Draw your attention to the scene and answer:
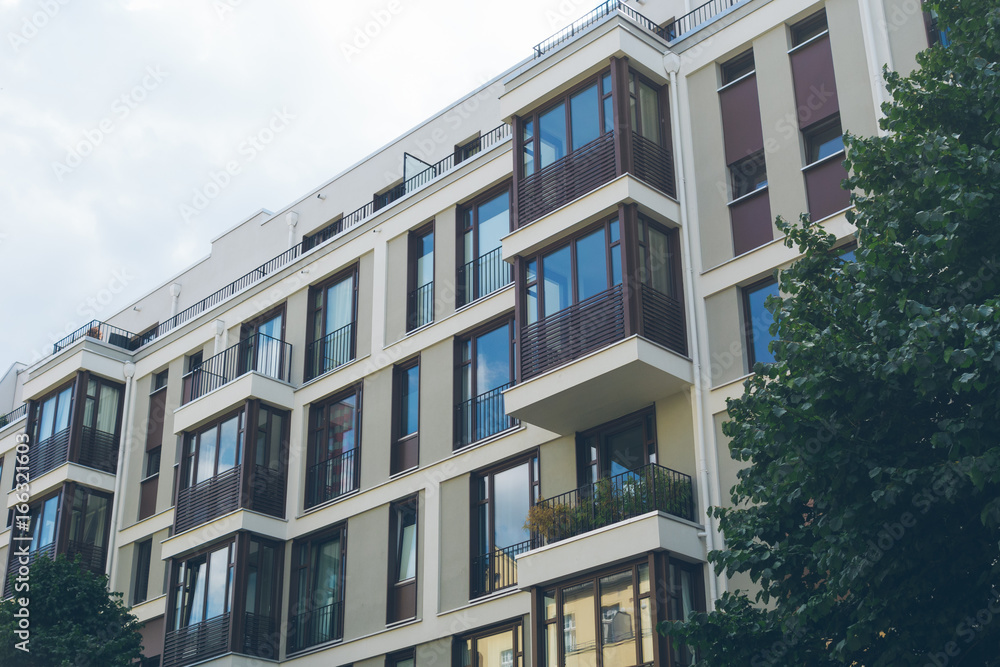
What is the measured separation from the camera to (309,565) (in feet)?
96.8

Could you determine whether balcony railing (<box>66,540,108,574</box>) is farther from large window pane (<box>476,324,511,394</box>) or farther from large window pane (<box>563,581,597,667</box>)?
large window pane (<box>563,581,597,667</box>)

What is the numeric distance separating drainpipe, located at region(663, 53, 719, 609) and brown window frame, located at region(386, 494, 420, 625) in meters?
7.60

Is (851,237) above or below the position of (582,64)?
below

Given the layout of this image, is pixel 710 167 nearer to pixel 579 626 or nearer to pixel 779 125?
pixel 779 125

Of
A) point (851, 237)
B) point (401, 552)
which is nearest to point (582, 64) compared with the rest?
point (851, 237)

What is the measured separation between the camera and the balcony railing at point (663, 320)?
23094 millimetres

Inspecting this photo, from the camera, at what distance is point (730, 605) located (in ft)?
51.9

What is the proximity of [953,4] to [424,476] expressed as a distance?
15.9 meters

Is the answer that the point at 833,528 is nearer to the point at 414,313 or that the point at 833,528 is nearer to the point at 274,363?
the point at 414,313

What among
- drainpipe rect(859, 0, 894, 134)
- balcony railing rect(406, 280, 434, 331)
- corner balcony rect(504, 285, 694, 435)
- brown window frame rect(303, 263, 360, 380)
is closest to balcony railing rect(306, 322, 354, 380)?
brown window frame rect(303, 263, 360, 380)

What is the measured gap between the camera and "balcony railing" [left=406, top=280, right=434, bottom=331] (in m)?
29.5

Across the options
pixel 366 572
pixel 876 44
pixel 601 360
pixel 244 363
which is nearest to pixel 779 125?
pixel 876 44

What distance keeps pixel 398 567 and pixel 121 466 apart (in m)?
12.5
